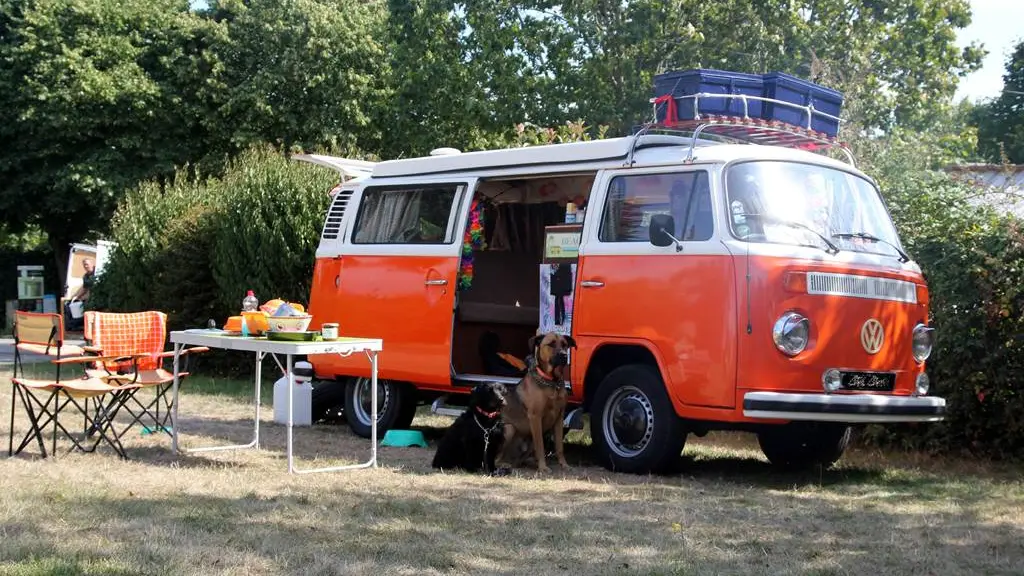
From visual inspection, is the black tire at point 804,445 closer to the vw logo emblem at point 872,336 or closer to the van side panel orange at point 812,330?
the vw logo emblem at point 872,336

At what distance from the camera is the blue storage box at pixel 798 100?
993 centimetres

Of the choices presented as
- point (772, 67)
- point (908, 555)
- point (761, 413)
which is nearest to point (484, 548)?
point (908, 555)

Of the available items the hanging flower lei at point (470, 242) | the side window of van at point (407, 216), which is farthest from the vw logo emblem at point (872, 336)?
the side window of van at point (407, 216)

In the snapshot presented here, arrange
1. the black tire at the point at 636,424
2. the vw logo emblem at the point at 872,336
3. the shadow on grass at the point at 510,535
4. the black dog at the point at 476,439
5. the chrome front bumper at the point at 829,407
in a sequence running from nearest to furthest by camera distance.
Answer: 1. the shadow on grass at the point at 510,535
2. the chrome front bumper at the point at 829,407
3. the vw logo emblem at the point at 872,336
4. the black tire at the point at 636,424
5. the black dog at the point at 476,439

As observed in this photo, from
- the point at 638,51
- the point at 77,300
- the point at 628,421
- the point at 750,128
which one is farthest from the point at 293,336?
the point at 638,51

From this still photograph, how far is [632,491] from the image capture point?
26.2 feet

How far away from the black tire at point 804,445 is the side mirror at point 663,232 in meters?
1.75

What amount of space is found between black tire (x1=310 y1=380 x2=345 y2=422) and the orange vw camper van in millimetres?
1123

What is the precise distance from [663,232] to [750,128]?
1.56 meters

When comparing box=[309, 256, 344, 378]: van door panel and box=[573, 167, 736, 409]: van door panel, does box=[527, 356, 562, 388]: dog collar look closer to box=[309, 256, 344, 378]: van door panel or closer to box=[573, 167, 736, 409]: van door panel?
box=[573, 167, 736, 409]: van door panel

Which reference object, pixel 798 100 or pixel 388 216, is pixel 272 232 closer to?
pixel 388 216

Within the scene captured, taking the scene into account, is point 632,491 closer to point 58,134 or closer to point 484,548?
point 484,548

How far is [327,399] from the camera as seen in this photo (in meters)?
12.4

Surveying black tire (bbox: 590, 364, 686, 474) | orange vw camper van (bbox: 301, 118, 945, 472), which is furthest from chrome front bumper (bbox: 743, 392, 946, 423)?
black tire (bbox: 590, 364, 686, 474)
